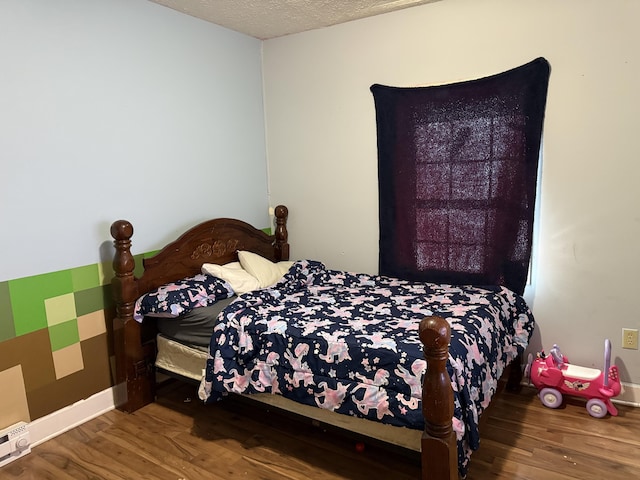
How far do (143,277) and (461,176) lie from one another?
205 centimetres

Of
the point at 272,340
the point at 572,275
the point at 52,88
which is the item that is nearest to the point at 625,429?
the point at 572,275

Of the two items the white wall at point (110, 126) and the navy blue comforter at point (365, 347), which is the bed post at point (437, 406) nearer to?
the navy blue comforter at point (365, 347)

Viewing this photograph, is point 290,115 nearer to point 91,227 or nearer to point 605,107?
point 91,227

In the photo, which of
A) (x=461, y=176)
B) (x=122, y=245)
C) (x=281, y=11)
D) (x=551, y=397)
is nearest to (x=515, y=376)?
(x=551, y=397)

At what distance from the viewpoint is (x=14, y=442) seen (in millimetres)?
2305

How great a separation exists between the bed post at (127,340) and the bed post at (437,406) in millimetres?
1737

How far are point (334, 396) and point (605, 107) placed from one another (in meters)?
2.12

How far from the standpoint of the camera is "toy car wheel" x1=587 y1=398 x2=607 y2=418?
8.23ft

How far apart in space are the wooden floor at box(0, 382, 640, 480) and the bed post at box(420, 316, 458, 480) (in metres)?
0.43

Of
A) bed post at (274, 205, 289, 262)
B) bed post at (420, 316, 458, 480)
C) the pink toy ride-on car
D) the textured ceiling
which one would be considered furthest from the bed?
the textured ceiling

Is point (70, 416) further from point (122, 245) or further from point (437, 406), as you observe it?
point (437, 406)

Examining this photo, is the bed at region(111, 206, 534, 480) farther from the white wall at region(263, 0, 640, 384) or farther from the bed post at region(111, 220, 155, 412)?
the white wall at region(263, 0, 640, 384)

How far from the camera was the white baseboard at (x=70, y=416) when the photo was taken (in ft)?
8.05

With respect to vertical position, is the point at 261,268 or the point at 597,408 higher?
the point at 261,268
